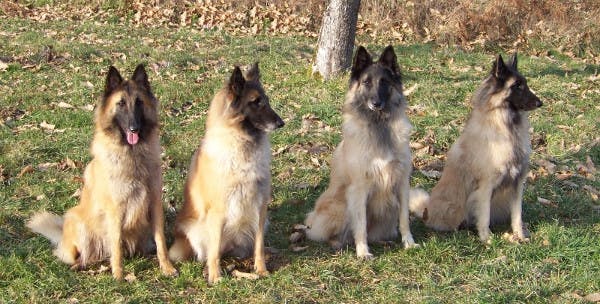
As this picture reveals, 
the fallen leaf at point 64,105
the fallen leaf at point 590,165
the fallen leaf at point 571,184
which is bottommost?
the fallen leaf at point 571,184

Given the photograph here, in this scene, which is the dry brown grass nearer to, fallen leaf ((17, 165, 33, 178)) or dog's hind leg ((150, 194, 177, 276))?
fallen leaf ((17, 165, 33, 178))

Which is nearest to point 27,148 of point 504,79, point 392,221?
point 392,221

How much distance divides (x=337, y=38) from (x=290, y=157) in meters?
3.12

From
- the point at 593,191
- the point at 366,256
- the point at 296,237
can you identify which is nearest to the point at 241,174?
the point at 296,237

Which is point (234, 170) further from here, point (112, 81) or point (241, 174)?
point (112, 81)

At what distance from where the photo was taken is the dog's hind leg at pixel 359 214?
5.01 m

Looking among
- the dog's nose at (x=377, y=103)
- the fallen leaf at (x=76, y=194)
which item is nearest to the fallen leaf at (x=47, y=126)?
the fallen leaf at (x=76, y=194)

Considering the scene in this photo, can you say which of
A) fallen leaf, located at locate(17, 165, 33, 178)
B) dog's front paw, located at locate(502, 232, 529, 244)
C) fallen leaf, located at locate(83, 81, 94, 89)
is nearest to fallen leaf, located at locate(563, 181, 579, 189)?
dog's front paw, located at locate(502, 232, 529, 244)

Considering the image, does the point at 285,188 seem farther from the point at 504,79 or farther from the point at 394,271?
the point at 504,79

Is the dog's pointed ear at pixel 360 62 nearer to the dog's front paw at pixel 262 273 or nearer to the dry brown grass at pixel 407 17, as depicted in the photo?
the dog's front paw at pixel 262 273

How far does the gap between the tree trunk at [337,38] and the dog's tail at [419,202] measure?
4115 mm

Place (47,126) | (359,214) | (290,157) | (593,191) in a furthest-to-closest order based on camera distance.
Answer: (47,126) < (290,157) < (593,191) < (359,214)

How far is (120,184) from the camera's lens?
4508 millimetres

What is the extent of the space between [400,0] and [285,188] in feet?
31.9
